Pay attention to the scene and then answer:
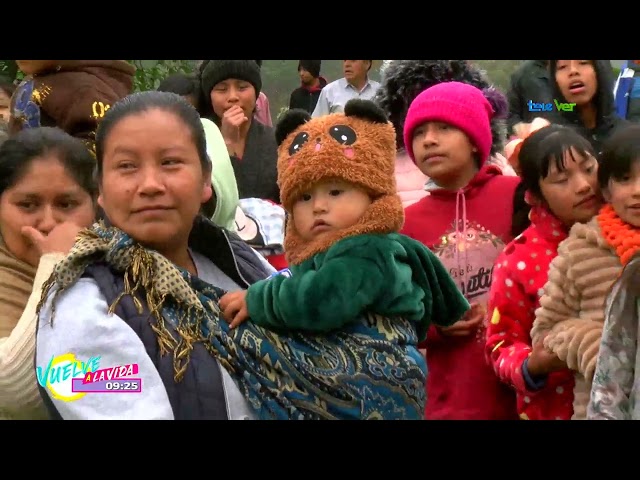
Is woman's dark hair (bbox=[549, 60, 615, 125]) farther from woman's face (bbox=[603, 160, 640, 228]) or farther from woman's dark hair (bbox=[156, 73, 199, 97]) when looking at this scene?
woman's dark hair (bbox=[156, 73, 199, 97])

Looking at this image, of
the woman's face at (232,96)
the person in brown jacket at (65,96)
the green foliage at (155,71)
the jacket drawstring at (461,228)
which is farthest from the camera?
the green foliage at (155,71)

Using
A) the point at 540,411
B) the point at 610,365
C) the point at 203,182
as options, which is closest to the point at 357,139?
the point at 203,182

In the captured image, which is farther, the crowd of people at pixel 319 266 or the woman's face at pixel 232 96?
the woman's face at pixel 232 96

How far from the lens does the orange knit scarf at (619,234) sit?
225cm

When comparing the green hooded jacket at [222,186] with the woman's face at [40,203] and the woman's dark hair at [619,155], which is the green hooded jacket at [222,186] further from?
the woman's dark hair at [619,155]

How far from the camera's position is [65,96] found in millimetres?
2943

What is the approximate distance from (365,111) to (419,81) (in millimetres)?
1221

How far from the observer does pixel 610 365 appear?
2.13 metres

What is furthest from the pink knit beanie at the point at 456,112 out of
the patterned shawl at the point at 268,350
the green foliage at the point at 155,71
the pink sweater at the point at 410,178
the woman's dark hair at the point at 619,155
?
the green foliage at the point at 155,71

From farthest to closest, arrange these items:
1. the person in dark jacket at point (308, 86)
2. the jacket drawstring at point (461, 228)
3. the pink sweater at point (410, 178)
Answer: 1. the person in dark jacket at point (308, 86)
2. the pink sweater at point (410, 178)
3. the jacket drawstring at point (461, 228)

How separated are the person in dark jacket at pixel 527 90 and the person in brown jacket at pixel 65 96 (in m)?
1.78

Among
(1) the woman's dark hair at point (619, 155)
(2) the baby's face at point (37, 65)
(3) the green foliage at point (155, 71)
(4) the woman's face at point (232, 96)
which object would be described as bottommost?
(1) the woman's dark hair at point (619, 155)

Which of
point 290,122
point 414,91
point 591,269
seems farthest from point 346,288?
point 414,91

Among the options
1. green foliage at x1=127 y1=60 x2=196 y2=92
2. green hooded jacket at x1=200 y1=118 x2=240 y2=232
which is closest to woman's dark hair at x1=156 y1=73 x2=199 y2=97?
green hooded jacket at x1=200 y1=118 x2=240 y2=232
